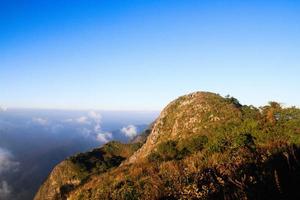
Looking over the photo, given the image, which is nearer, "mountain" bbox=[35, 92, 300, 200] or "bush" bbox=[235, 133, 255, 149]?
"mountain" bbox=[35, 92, 300, 200]

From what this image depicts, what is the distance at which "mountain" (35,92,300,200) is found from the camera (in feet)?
21.3

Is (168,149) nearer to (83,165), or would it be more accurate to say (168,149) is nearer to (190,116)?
(190,116)

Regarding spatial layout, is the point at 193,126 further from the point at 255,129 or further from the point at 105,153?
the point at 105,153

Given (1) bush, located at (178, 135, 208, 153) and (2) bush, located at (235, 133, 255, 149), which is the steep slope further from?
(2) bush, located at (235, 133, 255, 149)

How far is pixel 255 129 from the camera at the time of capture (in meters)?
26.7

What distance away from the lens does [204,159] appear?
1419 cm

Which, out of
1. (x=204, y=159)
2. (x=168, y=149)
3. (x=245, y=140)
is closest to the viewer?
(x=204, y=159)

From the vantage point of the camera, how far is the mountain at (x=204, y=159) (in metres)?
6.49

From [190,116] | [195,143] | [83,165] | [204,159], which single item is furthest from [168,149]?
[83,165]

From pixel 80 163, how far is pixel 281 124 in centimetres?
4633

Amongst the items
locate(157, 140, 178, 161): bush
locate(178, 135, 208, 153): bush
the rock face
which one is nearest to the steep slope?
the rock face

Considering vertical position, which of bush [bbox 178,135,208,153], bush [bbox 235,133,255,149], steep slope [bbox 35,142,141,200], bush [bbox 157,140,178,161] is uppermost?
bush [bbox 235,133,255,149]

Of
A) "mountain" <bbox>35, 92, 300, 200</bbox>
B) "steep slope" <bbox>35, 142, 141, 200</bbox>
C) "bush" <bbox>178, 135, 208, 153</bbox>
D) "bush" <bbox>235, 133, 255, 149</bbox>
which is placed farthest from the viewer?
"steep slope" <bbox>35, 142, 141, 200</bbox>

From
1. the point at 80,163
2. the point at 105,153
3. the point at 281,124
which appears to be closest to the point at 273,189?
the point at 281,124
